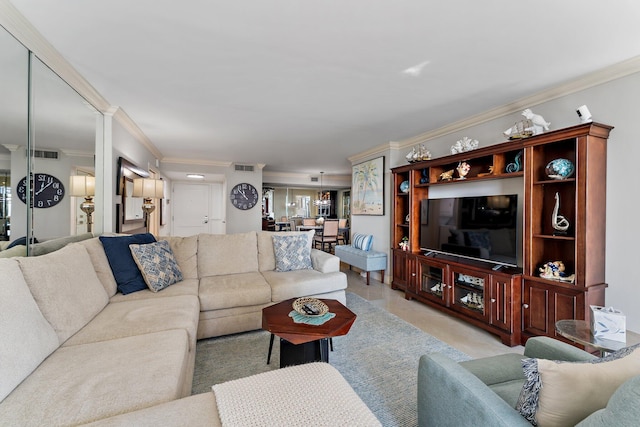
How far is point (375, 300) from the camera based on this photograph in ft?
12.3

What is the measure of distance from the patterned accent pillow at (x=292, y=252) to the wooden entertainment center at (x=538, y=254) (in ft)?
4.91

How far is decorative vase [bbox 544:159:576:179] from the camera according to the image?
2.30m

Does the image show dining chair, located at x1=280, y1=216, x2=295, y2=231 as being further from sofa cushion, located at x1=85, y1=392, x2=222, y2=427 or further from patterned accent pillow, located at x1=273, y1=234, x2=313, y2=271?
sofa cushion, located at x1=85, y1=392, x2=222, y2=427

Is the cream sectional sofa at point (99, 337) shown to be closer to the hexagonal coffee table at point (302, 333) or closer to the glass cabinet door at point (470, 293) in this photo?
the hexagonal coffee table at point (302, 333)

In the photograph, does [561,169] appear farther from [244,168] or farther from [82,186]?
[244,168]

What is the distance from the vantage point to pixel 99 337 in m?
1.58

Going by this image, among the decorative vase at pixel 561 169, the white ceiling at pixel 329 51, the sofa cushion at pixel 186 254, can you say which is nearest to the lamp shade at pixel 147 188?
the white ceiling at pixel 329 51

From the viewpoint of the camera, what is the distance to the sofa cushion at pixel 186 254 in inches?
118

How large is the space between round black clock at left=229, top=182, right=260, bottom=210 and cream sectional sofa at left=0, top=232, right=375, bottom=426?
3961 mm

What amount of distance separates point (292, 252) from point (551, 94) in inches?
121

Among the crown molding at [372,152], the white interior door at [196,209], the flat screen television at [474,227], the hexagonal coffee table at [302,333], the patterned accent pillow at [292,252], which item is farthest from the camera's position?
the white interior door at [196,209]

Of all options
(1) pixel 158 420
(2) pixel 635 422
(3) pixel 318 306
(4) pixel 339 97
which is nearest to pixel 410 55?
(4) pixel 339 97

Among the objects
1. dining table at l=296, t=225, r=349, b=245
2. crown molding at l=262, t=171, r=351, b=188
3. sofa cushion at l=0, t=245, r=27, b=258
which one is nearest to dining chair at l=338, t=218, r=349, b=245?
dining table at l=296, t=225, r=349, b=245

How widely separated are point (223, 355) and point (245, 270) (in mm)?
1100
